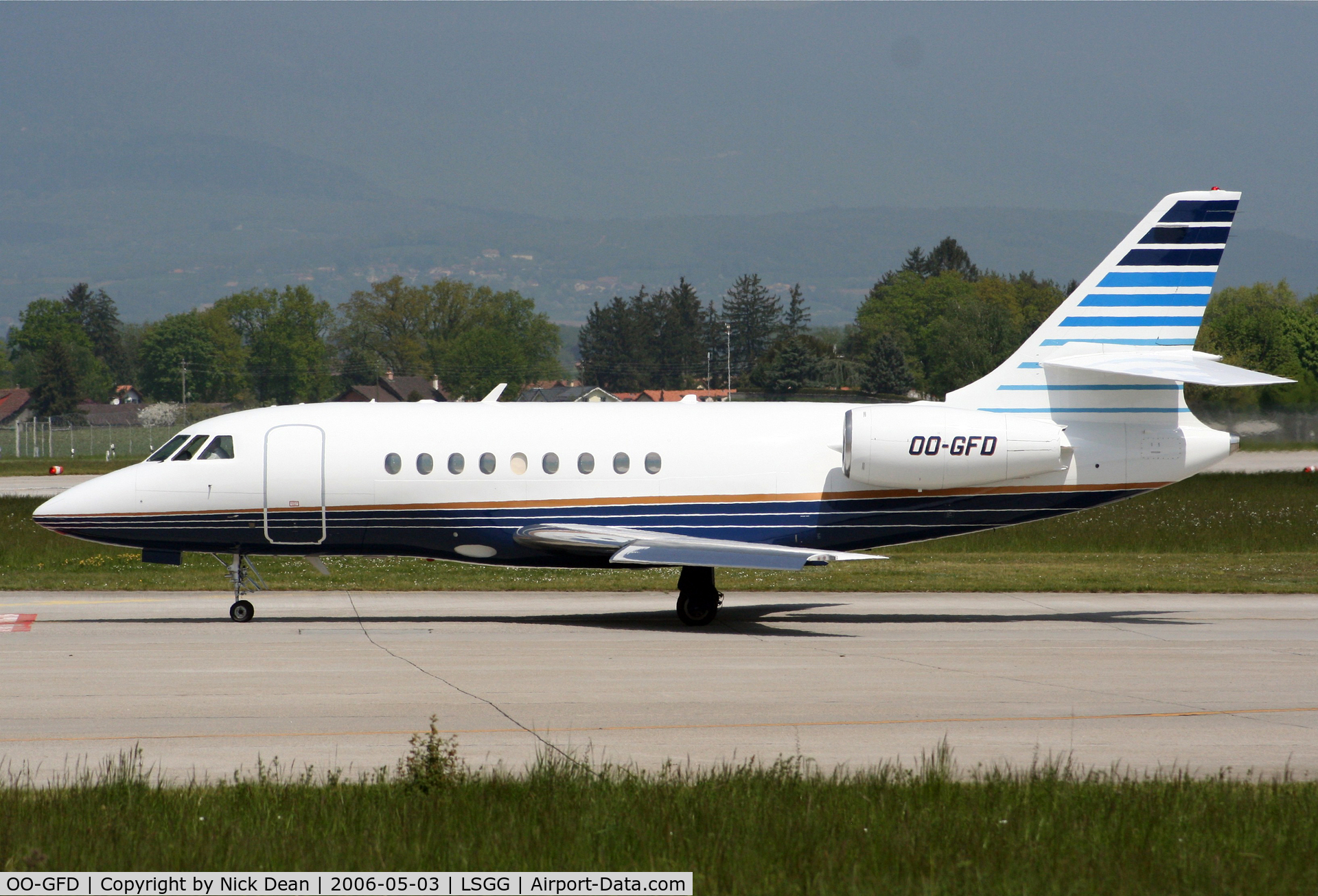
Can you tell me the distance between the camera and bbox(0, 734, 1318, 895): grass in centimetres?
781

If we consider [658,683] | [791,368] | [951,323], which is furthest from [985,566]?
[951,323]

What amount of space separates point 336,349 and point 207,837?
182801 mm

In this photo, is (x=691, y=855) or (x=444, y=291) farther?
(x=444, y=291)

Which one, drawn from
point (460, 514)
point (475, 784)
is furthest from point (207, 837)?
point (460, 514)

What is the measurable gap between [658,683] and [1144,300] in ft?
35.2

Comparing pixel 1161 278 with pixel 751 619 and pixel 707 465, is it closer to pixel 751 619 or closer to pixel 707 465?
pixel 707 465

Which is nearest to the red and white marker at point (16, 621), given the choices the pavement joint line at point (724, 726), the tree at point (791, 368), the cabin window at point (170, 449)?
the cabin window at point (170, 449)

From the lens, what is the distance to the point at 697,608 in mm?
20375

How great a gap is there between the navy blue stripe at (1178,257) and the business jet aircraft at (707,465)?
3 cm

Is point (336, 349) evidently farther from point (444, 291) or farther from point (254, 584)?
point (254, 584)

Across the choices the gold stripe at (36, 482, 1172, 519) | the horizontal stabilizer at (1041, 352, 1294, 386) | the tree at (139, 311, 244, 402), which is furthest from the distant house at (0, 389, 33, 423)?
the horizontal stabilizer at (1041, 352, 1294, 386)

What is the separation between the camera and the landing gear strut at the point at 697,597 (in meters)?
20.3

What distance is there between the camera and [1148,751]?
459 inches

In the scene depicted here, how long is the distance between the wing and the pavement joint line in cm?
471
